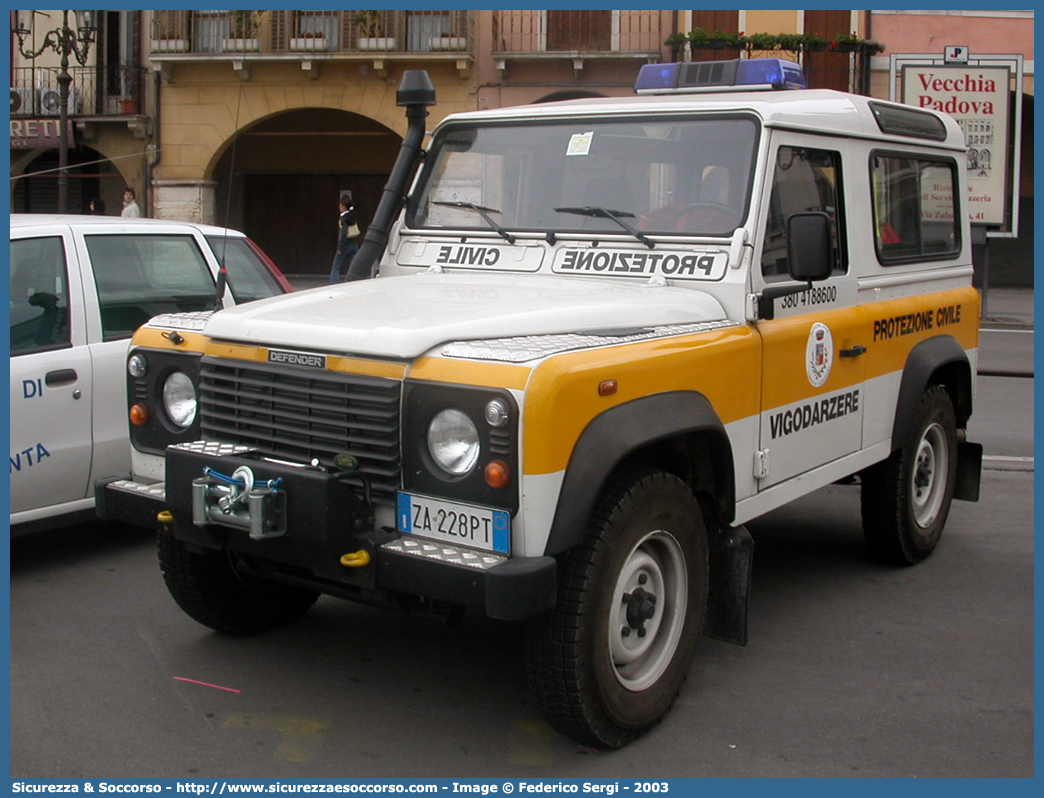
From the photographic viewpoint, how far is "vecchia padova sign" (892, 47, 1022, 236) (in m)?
17.9

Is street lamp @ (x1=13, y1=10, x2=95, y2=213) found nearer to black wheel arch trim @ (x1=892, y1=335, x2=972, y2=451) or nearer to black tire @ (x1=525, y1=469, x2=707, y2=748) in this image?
black wheel arch trim @ (x1=892, y1=335, x2=972, y2=451)

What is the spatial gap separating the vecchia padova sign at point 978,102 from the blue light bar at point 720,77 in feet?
44.4

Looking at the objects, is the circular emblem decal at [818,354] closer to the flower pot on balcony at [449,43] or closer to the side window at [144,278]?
the side window at [144,278]

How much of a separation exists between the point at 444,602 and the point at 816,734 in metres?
1.41

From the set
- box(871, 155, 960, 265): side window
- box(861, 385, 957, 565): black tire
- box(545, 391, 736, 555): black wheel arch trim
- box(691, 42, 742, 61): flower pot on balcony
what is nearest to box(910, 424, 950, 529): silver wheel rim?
box(861, 385, 957, 565): black tire

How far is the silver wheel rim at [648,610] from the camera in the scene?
3.79 m

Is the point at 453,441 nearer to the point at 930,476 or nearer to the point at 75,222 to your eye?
the point at 75,222

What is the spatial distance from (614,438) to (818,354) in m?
1.64

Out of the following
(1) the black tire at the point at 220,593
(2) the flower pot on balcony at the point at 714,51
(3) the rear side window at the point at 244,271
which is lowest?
(1) the black tire at the point at 220,593

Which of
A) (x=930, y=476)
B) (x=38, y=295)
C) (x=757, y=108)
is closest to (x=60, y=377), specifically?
(x=38, y=295)

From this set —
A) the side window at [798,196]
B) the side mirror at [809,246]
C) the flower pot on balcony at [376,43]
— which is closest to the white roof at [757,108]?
the side window at [798,196]

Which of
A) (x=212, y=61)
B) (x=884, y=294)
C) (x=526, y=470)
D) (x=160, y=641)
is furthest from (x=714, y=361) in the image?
(x=212, y=61)

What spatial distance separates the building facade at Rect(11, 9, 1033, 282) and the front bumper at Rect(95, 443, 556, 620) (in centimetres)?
1977

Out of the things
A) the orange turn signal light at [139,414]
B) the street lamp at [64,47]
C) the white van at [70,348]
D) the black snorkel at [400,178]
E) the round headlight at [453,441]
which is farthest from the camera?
the street lamp at [64,47]
